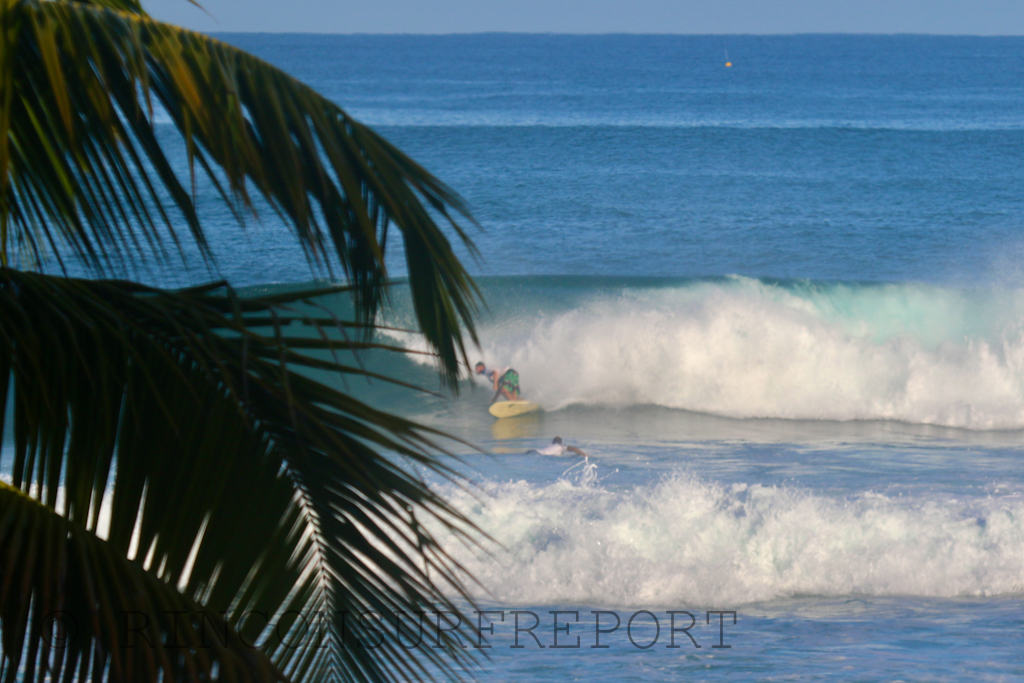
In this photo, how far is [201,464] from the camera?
5.48ft

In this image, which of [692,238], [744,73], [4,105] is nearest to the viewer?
[4,105]

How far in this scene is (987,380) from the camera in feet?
49.9

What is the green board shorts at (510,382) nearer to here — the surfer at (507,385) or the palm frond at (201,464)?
the surfer at (507,385)

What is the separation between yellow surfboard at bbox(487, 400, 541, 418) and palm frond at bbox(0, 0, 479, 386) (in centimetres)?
1295

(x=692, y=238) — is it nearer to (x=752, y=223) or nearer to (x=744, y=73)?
(x=752, y=223)

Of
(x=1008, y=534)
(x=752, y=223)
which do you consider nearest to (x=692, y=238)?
(x=752, y=223)

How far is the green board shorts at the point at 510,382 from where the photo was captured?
15.2 m

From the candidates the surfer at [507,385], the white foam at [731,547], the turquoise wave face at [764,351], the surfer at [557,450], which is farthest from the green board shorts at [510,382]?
the white foam at [731,547]

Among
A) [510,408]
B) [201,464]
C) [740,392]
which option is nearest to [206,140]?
[201,464]

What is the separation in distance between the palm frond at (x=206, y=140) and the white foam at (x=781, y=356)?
1376 centimetres

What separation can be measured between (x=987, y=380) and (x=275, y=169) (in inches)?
630


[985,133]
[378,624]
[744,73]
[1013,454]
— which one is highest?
[744,73]

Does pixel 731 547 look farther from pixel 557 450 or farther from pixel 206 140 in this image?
pixel 206 140

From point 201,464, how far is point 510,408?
522 inches
